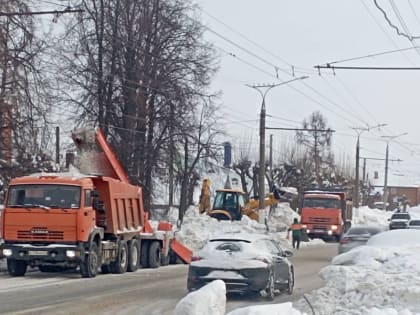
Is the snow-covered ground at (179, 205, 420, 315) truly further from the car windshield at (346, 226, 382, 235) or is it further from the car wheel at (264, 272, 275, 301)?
the car windshield at (346, 226, 382, 235)

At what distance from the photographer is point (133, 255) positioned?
30719 millimetres

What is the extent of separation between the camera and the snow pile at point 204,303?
10688 mm

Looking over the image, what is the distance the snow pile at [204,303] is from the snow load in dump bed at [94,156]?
65.0ft

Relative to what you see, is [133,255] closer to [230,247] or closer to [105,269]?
[105,269]

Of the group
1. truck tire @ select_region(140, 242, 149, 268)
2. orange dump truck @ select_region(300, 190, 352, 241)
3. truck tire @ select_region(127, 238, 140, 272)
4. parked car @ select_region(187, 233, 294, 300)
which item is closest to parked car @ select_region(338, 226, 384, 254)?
truck tire @ select_region(140, 242, 149, 268)

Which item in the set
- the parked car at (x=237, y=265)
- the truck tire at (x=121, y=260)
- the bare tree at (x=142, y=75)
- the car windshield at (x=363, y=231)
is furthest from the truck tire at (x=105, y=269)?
the bare tree at (x=142, y=75)

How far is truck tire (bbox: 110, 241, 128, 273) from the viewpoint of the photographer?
95.9ft

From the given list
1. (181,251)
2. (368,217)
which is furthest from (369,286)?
(368,217)

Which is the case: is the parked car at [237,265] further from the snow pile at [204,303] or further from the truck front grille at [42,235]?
the snow pile at [204,303]

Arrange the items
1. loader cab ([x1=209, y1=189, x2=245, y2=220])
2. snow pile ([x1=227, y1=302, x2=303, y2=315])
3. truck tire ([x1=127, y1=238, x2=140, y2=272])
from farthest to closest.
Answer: loader cab ([x1=209, y1=189, x2=245, y2=220]) → truck tire ([x1=127, y1=238, x2=140, y2=272]) → snow pile ([x1=227, y1=302, x2=303, y2=315])

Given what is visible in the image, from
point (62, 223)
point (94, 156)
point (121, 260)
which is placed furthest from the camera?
point (94, 156)

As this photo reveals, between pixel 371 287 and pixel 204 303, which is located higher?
pixel 204 303

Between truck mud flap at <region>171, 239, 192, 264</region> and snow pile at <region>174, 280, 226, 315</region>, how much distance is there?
931 inches

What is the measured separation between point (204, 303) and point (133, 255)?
2011cm
